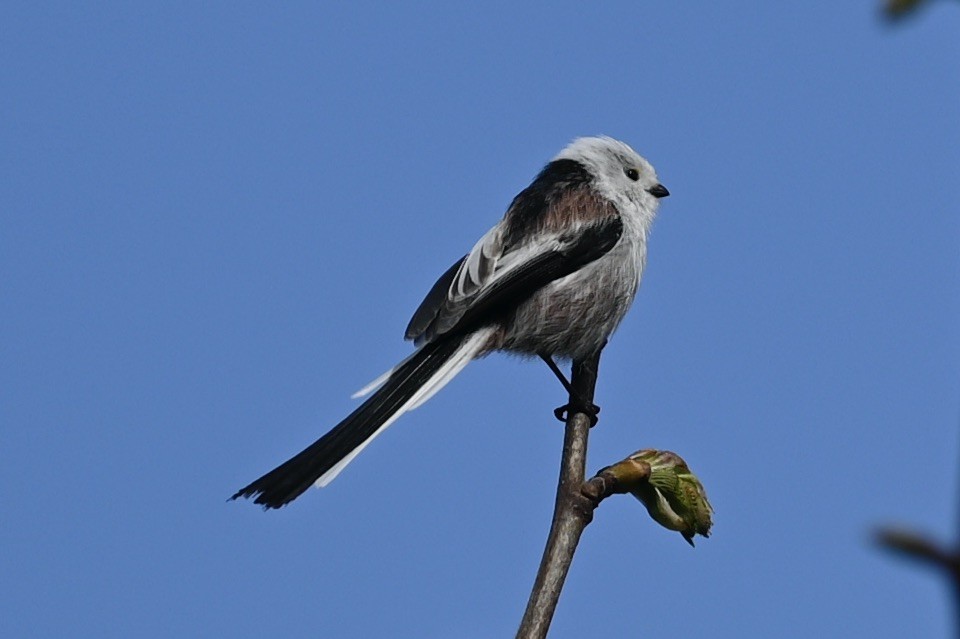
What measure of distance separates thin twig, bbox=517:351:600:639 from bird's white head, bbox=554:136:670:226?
279 cm

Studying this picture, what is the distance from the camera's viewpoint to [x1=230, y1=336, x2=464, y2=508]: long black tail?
3.11m

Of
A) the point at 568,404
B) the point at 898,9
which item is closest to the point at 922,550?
the point at 898,9

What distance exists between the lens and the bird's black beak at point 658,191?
5.53 meters

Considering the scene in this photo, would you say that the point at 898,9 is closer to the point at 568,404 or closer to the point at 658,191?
the point at 568,404

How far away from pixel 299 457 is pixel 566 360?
5.72 ft

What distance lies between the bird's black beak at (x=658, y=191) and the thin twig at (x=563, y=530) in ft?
9.73

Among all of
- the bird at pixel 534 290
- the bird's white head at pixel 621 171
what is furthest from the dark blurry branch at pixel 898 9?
the bird's white head at pixel 621 171

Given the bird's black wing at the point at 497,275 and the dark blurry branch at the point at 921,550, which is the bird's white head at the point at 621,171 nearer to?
the bird's black wing at the point at 497,275

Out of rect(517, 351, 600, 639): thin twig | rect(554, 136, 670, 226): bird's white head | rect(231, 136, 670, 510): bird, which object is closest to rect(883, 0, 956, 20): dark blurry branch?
rect(517, 351, 600, 639): thin twig

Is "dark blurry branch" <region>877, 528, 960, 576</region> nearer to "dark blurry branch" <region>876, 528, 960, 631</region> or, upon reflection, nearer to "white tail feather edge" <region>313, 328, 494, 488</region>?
"dark blurry branch" <region>876, 528, 960, 631</region>

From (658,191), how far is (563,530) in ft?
12.3

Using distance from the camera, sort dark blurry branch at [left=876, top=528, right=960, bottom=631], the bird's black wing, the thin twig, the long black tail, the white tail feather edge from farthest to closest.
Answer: the bird's black wing, the white tail feather edge, the long black tail, the thin twig, dark blurry branch at [left=876, top=528, right=960, bottom=631]

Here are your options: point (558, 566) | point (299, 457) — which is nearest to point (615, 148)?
point (299, 457)

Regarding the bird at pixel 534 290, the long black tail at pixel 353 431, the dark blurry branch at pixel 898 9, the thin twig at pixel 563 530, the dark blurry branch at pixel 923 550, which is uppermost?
the bird at pixel 534 290
